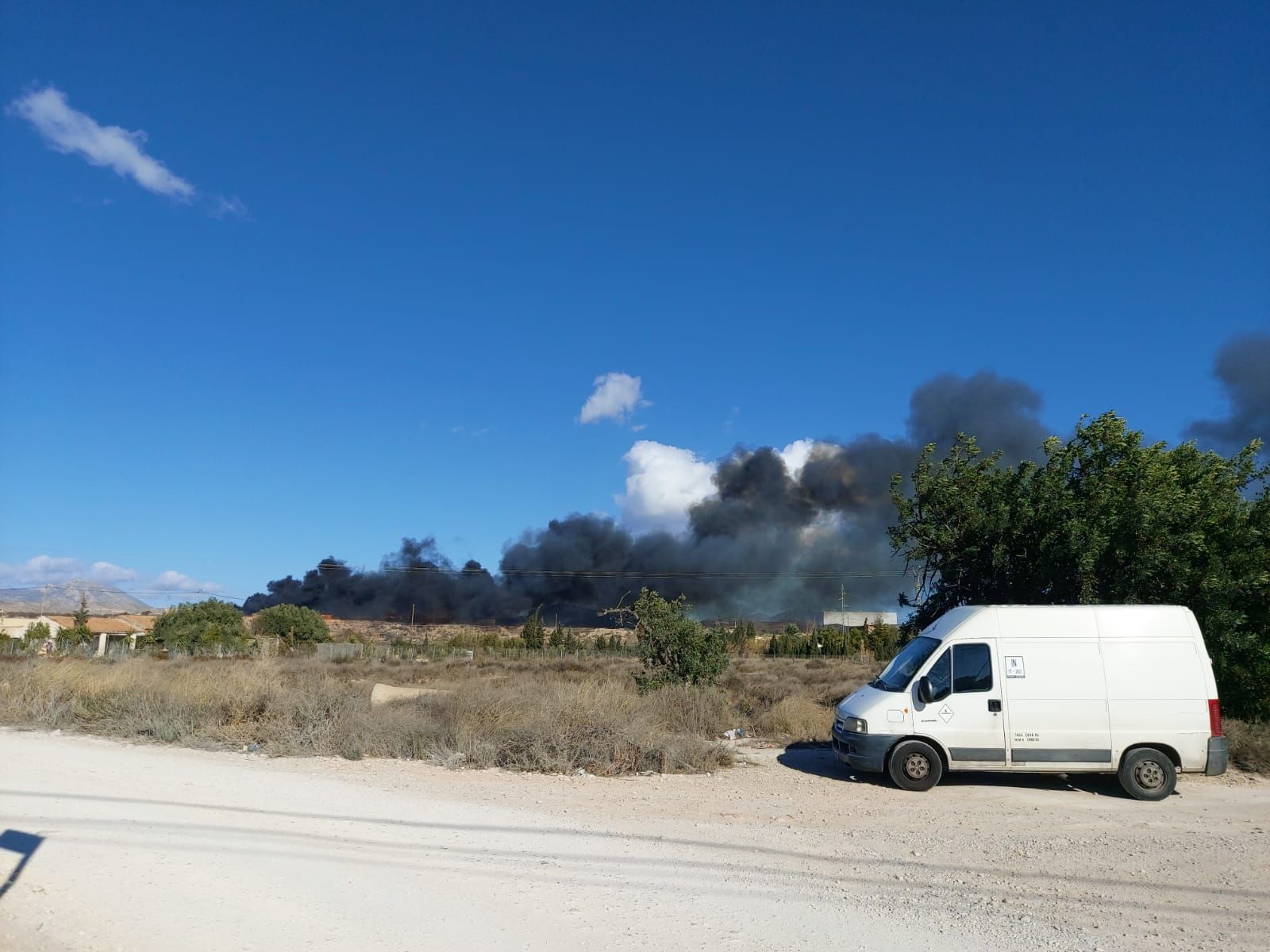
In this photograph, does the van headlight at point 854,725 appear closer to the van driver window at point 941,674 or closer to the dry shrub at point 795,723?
the van driver window at point 941,674

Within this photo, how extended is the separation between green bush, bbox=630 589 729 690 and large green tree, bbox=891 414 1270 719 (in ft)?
18.1

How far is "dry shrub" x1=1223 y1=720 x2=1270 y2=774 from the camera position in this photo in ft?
42.9

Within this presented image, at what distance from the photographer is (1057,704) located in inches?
437

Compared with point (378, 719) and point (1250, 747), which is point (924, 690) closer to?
point (1250, 747)

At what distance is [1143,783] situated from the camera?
11.0 metres

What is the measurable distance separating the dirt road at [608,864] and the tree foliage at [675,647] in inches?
295

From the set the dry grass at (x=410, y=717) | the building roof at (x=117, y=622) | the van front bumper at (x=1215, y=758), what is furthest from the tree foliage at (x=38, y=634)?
the van front bumper at (x=1215, y=758)

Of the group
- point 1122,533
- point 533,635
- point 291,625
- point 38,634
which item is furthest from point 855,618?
point 1122,533

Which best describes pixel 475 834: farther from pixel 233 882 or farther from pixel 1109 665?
pixel 1109 665

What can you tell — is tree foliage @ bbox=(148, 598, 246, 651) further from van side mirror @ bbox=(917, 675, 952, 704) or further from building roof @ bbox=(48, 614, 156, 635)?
van side mirror @ bbox=(917, 675, 952, 704)

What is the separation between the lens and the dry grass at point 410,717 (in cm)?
1268

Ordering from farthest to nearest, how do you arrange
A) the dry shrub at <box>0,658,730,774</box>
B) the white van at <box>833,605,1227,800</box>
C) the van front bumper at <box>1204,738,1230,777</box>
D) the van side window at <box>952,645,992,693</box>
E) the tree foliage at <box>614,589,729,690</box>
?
the tree foliage at <box>614,589,729,690</box> < the dry shrub at <box>0,658,730,774</box> < the van side window at <box>952,645,992,693</box> < the white van at <box>833,605,1227,800</box> < the van front bumper at <box>1204,738,1230,777</box>

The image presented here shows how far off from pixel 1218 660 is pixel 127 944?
15.2m

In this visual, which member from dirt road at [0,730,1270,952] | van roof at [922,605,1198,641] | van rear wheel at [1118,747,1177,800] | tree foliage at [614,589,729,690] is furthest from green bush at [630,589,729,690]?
van rear wheel at [1118,747,1177,800]
